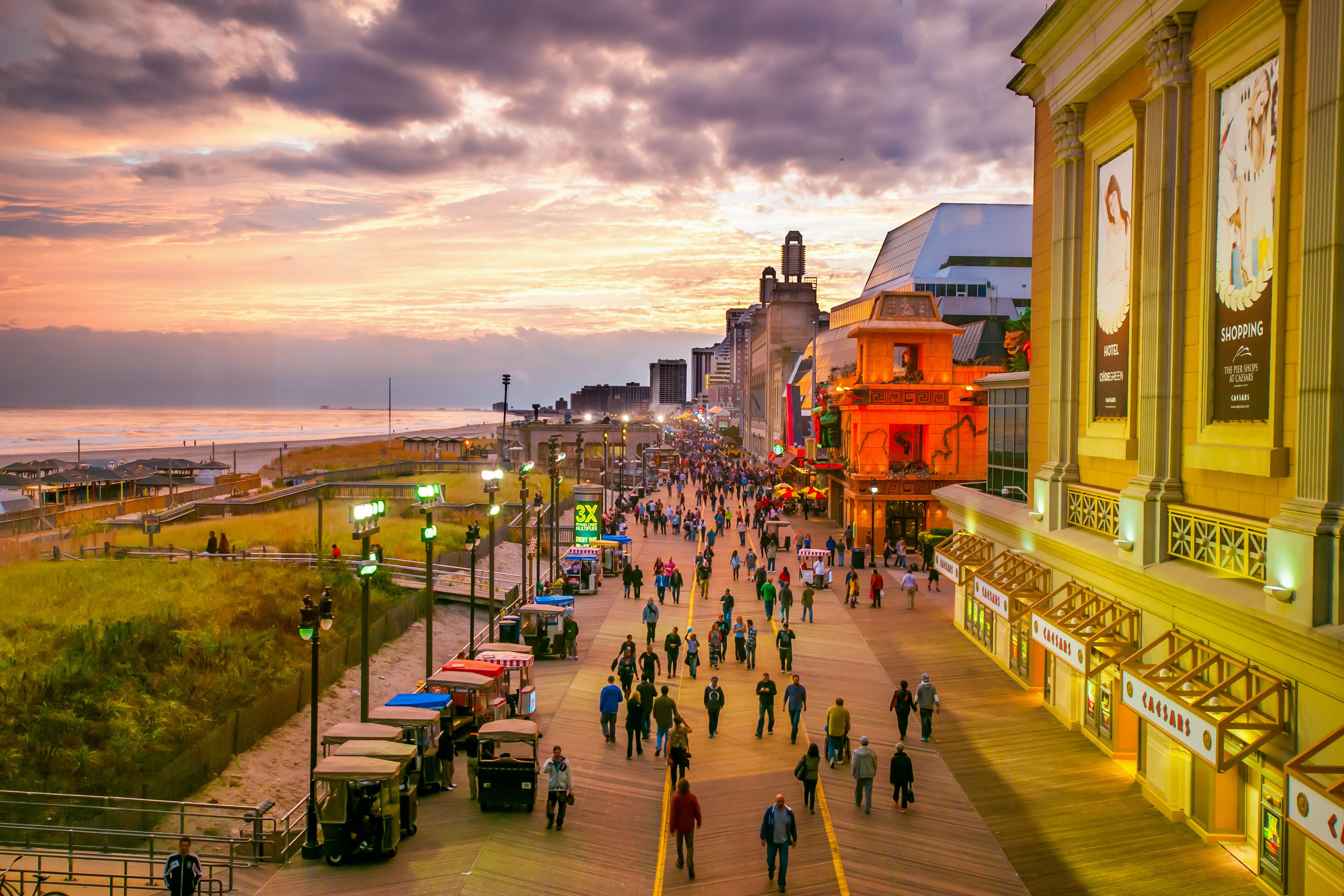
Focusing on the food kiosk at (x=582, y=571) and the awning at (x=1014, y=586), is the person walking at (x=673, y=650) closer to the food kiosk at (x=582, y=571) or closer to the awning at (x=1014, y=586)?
the awning at (x=1014, y=586)

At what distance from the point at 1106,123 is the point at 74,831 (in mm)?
20642

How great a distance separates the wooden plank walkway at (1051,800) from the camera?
39.1 feet

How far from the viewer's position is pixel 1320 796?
8438 mm

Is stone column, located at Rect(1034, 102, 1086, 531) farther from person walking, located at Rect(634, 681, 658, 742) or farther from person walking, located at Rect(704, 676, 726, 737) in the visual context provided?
person walking, located at Rect(634, 681, 658, 742)

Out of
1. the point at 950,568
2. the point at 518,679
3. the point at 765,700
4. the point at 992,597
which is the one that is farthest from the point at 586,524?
the point at 765,700

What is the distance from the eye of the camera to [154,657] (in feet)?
71.3

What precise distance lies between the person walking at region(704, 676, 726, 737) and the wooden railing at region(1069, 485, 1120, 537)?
25.7ft

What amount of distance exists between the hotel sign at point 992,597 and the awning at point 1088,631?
1.84 metres

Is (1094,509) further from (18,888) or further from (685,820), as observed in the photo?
(18,888)

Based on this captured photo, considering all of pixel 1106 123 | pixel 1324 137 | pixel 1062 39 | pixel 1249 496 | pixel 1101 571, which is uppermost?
pixel 1062 39

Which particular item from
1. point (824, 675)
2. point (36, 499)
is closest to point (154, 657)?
point (824, 675)

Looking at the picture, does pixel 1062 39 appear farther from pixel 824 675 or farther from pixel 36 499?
pixel 36 499

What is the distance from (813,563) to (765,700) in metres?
17.8

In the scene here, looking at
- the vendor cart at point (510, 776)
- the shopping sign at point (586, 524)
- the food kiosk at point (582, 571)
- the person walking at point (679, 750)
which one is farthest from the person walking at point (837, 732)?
the shopping sign at point (586, 524)
